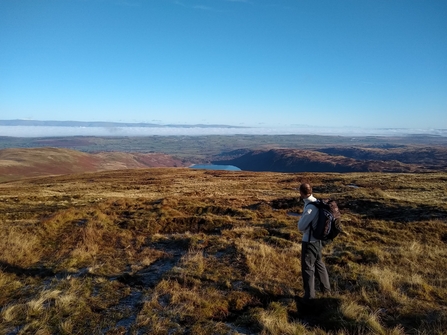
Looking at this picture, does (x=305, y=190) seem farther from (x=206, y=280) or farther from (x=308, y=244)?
(x=206, y=280)

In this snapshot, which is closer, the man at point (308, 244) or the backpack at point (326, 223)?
the backpack at point (326, 223)

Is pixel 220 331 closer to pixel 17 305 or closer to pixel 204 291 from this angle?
pixel 204 291

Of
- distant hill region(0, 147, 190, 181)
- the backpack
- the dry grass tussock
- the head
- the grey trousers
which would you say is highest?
the head

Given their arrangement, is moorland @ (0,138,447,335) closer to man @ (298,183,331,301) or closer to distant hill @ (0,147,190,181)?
man @ (298,183,331,301)

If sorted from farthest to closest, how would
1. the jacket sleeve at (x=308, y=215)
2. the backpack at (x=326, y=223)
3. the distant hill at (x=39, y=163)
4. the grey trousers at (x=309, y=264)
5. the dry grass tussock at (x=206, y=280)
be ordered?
the distant hill at (x=39, y=163), the grey trousers at (x=309, y=264), the jacket sleeve at (x=308, y=215), the backpack at (x=326, y=223), the dry grass tussock at (x=206, y=280)

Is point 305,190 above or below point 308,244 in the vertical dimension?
above

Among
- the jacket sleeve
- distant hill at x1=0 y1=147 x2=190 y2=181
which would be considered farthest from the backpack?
distant hill at x1=0 y1=147 x2=190 y2=181

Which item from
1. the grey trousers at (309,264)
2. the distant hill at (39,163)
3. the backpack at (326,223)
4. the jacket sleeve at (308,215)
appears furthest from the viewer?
the distant hill at (39,163)

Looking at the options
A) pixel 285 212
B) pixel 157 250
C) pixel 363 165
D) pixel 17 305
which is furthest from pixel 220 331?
pixel 363 165

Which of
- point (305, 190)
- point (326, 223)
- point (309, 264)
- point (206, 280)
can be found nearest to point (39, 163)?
point (206, 280)

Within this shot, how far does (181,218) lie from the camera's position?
636 inches

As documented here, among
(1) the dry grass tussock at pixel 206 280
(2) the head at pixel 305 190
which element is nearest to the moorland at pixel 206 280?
(1) the dry grass tussock at pixel 206 280

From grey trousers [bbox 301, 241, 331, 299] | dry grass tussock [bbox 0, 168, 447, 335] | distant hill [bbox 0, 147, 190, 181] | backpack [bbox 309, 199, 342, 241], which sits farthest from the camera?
distant hill [bbox 0, 147, 190, 181]

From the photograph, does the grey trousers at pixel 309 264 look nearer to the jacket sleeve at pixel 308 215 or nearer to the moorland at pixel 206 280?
the moorland at pixel 206 280
